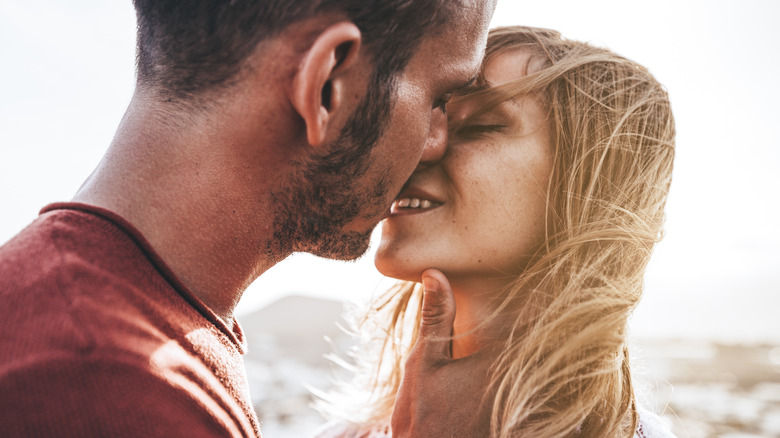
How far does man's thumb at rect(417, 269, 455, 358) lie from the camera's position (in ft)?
6.33

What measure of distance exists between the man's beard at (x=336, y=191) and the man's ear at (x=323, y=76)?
0.29 feet

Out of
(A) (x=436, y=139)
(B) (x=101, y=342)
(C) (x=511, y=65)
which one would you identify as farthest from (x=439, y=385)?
(C) (x=511, y=65)

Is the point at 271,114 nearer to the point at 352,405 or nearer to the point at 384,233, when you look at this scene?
the point at 384,233

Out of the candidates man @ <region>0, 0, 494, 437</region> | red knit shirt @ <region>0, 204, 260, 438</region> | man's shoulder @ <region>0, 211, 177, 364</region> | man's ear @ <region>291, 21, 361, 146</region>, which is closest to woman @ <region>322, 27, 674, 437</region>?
man @ <region>0, 0, 494, 437</region>

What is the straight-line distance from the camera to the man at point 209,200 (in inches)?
36.9

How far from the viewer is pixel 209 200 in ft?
4.38

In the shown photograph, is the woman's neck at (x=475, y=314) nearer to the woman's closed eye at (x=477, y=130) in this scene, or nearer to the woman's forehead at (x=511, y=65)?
the woman's closed eye at (x=477, y=130)

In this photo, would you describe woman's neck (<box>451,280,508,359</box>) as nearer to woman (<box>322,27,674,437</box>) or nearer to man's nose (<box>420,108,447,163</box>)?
woman (<box>322,27,674,437</box>)

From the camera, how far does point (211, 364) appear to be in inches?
47.9

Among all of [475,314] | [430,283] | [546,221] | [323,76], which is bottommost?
[475,314]

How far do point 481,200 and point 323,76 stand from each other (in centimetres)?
90

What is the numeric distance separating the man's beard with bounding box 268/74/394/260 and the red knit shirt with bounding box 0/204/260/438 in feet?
1.30

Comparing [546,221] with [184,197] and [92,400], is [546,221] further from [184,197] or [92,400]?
[92,400]

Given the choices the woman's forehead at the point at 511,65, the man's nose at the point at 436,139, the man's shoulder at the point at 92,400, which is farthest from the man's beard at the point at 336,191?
the woman's forehead at the point at 511,65
